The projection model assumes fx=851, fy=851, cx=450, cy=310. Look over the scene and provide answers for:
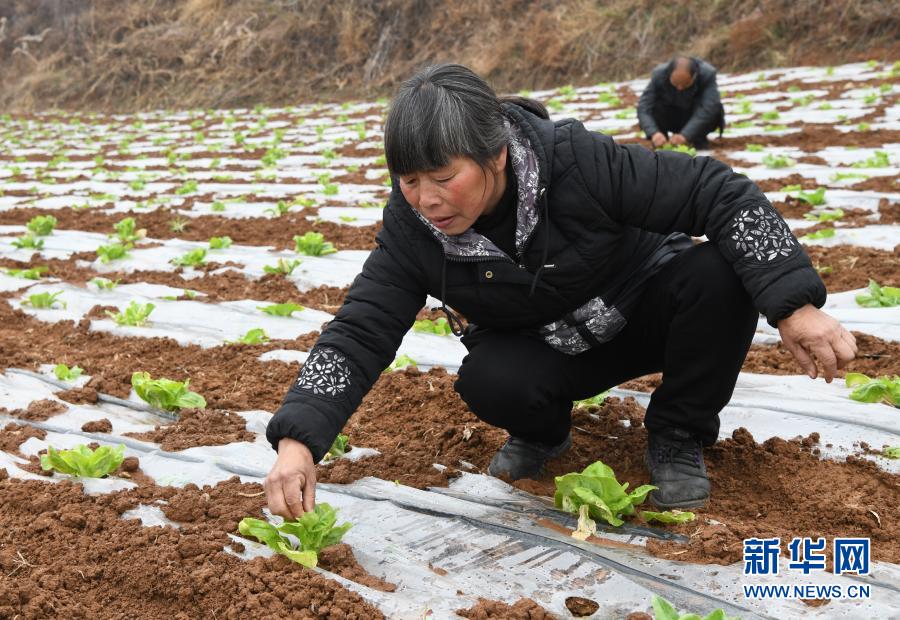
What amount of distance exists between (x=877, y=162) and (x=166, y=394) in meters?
5.29

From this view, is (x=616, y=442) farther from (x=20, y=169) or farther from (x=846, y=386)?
(x=20, y=169)

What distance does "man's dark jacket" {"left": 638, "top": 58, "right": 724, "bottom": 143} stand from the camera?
747 cm

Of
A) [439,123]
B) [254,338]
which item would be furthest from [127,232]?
[439,123]

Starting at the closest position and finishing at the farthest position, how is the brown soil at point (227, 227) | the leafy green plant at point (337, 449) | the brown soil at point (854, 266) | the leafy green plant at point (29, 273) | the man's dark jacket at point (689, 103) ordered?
the leafy green plant at point (337, 449)
the brown soil at point (854, 266)
the leafy green plant at point (29, 273)
the brown soil at point (227, 227)
the man's dark jacket at point (689, 103)

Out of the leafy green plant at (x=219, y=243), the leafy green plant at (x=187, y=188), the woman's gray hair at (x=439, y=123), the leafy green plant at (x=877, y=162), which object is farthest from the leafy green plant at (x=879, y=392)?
the leafy green plant at (x=187, y=188)

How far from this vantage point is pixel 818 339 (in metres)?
1.85

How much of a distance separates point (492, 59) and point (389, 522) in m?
15.6

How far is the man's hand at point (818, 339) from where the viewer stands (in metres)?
1.85

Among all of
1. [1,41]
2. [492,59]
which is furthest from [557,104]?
[1,41]

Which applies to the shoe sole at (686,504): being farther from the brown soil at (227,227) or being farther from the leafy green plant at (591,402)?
the brown soil at (227,227)

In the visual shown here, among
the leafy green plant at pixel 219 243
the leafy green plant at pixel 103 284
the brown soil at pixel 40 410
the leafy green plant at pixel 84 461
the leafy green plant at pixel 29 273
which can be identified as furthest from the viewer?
the leafy green plant at pixel 219 243

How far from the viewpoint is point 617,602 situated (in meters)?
1.80

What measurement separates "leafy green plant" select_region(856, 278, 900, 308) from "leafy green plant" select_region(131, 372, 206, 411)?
105 inches

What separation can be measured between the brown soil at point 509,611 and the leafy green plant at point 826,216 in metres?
3.86
